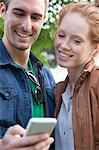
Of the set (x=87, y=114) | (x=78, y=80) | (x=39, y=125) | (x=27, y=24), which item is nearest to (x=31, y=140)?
(x=39, y=125)

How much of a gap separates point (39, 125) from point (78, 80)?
0.81 m

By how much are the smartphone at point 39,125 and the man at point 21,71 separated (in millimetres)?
609

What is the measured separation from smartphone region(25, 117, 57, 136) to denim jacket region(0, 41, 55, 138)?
1.96ft

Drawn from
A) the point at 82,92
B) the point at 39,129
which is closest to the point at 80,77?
the point at 82,92

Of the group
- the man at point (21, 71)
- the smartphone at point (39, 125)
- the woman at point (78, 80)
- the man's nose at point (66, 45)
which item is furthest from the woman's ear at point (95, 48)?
the smartphone at point (39, 125)

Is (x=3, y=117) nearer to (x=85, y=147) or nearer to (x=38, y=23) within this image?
(x=85, y=147)

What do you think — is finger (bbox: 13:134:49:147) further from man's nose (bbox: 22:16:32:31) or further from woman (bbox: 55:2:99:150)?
man's nose (bbox: 22:16:32:31)

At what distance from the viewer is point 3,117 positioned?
1.94 meters

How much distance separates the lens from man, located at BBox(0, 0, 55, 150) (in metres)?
1.98

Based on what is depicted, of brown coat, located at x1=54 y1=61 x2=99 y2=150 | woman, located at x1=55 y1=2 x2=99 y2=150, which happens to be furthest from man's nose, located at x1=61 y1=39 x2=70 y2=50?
brown coat, located at x1=54 y1=61 x2=99 y2=150

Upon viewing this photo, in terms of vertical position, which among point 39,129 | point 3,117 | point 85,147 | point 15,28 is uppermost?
point 15,28

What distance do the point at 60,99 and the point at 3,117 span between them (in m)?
0.38

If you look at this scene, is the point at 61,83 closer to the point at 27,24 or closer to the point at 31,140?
the point at 27,24

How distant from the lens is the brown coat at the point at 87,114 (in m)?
1.93
